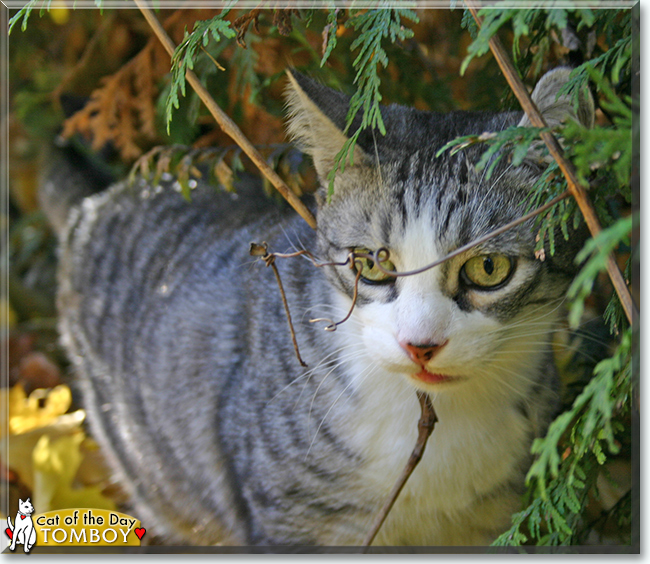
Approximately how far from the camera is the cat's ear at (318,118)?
135cm

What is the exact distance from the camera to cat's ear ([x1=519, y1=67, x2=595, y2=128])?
46.9 inches

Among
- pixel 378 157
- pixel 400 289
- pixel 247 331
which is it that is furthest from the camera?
pixel 247 331

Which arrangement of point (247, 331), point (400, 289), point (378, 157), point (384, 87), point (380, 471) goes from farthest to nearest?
point (384, 87)
point (247, 331)
point (380, 471)
point (378, 157)
point (400, 289)

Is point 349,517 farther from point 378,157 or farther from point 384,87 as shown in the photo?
point 384,87

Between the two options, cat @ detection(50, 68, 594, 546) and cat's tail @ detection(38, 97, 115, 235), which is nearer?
cat @ detection(50, 68, 594, 546)

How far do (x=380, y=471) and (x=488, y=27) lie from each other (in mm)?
1017

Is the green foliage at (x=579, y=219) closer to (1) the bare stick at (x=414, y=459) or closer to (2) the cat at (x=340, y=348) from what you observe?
(2) the cat at (x=340, y=348)

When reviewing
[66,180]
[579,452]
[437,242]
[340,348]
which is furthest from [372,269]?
[66,180]

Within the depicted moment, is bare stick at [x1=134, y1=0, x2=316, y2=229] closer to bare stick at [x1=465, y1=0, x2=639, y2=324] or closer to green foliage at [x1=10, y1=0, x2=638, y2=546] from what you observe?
green foliage at [x1=10, y1=0, x2=638, y2=546]

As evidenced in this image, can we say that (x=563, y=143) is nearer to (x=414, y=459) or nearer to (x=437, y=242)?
(x=437, y=242)

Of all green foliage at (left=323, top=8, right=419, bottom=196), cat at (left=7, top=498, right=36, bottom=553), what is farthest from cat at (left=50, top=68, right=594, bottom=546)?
cat at (left=7, top=498, right=36, bottom=553)

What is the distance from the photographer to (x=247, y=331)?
186 cm

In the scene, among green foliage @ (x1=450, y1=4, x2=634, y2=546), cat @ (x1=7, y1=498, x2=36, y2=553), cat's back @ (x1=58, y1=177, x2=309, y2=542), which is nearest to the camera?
green foliage @ (x1=450, y1=4, x2=634, y2=546)

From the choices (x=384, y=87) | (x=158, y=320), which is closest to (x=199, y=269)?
(x=158, y=320)
